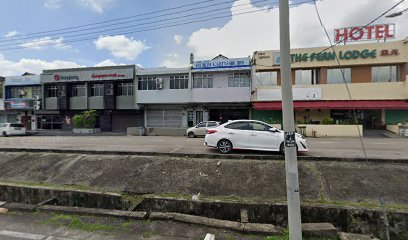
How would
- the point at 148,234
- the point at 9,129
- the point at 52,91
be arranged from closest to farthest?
the point at 148,234
the point at 9,129
the point at 52,91

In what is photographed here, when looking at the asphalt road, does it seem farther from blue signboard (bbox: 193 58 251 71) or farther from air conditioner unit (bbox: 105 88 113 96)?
air conditioner unit (bbox: 105 88 113 96)

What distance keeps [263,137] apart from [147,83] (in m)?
21.0

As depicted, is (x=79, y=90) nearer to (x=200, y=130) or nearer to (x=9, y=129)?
(x=9, y=129)

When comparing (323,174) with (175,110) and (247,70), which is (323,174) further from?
(175,110)

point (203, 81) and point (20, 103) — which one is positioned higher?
point (203, 81)

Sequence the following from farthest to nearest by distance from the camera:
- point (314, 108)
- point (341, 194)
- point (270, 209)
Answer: point (314, 108)
point (341, 194)
point (270, 209)

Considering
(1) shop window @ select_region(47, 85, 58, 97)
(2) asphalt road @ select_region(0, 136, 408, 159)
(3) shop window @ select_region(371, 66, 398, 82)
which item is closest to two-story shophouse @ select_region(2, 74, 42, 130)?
(1) shop window @ select_region(47, 85, 58, 97)

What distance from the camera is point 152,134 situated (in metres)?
25.8

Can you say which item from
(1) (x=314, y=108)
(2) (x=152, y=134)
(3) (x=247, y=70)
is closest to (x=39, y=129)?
(2) (x=152, y=134)

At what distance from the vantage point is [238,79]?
83.5 ft

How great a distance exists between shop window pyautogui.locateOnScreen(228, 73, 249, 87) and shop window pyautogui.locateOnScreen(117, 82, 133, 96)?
472 inches

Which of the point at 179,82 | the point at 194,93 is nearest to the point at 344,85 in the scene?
the point at 194,93

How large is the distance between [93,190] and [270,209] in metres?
4.90

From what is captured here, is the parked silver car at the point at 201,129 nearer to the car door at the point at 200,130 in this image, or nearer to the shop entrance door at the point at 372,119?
the car door at the point at 200,130
